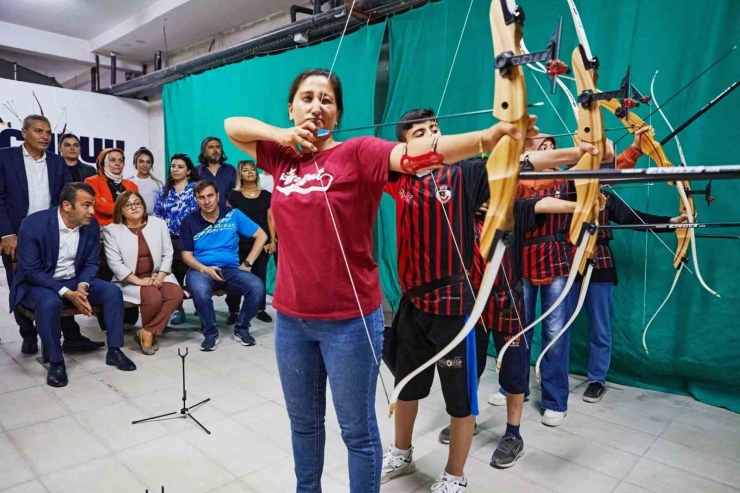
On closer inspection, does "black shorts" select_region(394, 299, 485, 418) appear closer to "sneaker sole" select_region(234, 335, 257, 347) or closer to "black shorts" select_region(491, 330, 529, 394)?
"black shorts" select_region(491, 330, 529, 394)

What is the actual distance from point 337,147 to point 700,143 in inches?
77.6

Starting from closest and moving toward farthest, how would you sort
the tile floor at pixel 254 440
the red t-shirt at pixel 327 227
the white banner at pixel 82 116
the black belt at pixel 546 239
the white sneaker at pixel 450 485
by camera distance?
the red t-shirt at pixel 327 227 < the white sneaker at pixel 450 485 < the tile floor at pixel 254 440 < the black belt at pixel 546 239 < the white banner at pixel 82 116

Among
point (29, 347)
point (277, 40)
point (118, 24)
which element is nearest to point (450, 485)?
point (29, 347)

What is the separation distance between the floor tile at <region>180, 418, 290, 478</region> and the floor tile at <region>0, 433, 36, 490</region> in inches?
18.6

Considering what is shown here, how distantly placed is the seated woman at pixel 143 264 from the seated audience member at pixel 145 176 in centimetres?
90

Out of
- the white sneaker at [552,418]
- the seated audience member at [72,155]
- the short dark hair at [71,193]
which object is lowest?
the white sneaker at [552,418]

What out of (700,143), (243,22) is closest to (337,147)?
(700,143)

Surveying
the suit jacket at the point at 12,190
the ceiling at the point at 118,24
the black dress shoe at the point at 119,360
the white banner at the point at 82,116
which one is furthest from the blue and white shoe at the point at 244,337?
the white banner at the point at 82,116

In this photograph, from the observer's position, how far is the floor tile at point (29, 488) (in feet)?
4.74

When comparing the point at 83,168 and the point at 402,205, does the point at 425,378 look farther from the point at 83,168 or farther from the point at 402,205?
the point at 83,168

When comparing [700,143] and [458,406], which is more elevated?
[700,143]

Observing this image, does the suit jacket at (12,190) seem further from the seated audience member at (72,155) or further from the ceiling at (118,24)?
the ceiling at (118,24)

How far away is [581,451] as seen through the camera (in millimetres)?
1799

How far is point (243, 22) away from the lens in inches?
194
